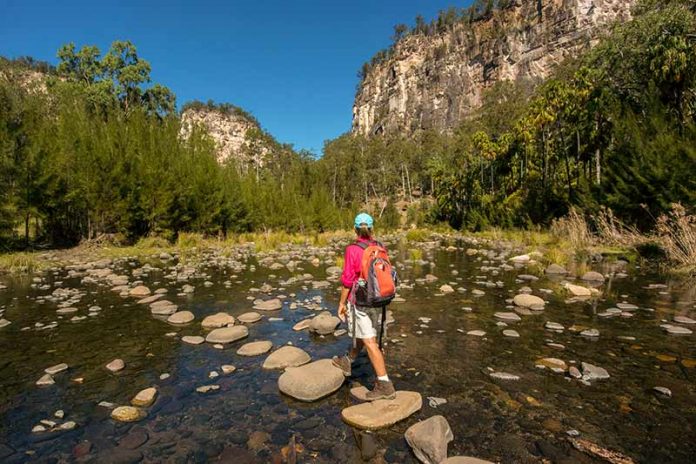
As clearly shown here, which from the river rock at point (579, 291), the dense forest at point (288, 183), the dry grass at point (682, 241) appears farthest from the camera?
the dense forest at point (288, 183)

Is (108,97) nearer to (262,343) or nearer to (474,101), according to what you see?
(262,343)

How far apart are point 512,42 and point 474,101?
23281 millimetres

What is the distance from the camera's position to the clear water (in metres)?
3.95

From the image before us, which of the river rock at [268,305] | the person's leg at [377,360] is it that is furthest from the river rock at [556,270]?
the person's leg at [377,360]

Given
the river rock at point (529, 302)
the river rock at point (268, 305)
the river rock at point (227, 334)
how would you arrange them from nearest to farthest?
the river rock at point (227, 334) → the river rock at point (529, 302) → the river rock at point (268, 305)

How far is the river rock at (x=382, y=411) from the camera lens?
4318mm

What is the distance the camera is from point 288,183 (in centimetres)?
4872

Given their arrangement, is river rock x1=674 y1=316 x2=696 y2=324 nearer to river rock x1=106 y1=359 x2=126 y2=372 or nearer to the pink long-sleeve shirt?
the pink long-sleeve shirt

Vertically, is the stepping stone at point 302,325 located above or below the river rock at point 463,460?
above

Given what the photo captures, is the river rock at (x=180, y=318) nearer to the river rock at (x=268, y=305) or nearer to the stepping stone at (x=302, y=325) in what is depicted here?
the river rock at (x=268, y=305)

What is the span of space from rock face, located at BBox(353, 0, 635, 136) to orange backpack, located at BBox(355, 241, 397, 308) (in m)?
134

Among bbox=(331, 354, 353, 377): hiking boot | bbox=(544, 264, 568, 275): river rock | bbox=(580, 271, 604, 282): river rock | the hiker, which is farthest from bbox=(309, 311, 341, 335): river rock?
bbox=(544, 264, 568, 275): river rock

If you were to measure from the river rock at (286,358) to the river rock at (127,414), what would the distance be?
184 centimetres

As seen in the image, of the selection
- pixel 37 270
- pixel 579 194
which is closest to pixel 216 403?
pixel 37 270
